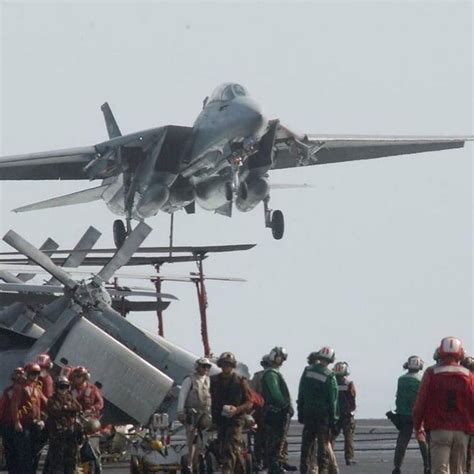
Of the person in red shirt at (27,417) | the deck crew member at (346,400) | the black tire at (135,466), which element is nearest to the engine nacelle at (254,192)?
the deck crew member at (346,400)

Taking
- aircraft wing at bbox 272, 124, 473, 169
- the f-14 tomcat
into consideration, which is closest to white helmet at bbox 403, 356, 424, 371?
the f-14 tomcat

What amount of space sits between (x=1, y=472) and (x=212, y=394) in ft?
18.6

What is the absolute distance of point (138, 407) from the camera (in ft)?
78.0

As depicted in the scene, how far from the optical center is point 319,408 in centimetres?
Result: 1894

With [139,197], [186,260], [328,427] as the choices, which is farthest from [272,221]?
[328,427]

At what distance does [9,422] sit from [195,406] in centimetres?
211

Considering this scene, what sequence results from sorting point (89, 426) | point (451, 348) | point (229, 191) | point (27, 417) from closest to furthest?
point (451, 348) → point (89, 426) → point (27, 417) → point (229, 191)

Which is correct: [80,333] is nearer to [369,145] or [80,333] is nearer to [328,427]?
[328,427]

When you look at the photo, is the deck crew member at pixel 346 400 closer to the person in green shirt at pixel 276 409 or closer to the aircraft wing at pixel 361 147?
the person in green shirt at pixel 276 409

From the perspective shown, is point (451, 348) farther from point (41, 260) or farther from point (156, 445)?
point (41, 260)

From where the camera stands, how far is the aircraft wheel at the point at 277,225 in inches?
1425

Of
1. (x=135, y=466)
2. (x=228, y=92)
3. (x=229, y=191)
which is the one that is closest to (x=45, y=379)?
(x=135, y=466)

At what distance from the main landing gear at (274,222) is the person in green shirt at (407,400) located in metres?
15.5

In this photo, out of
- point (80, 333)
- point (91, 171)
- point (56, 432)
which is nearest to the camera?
point (56, 432)
